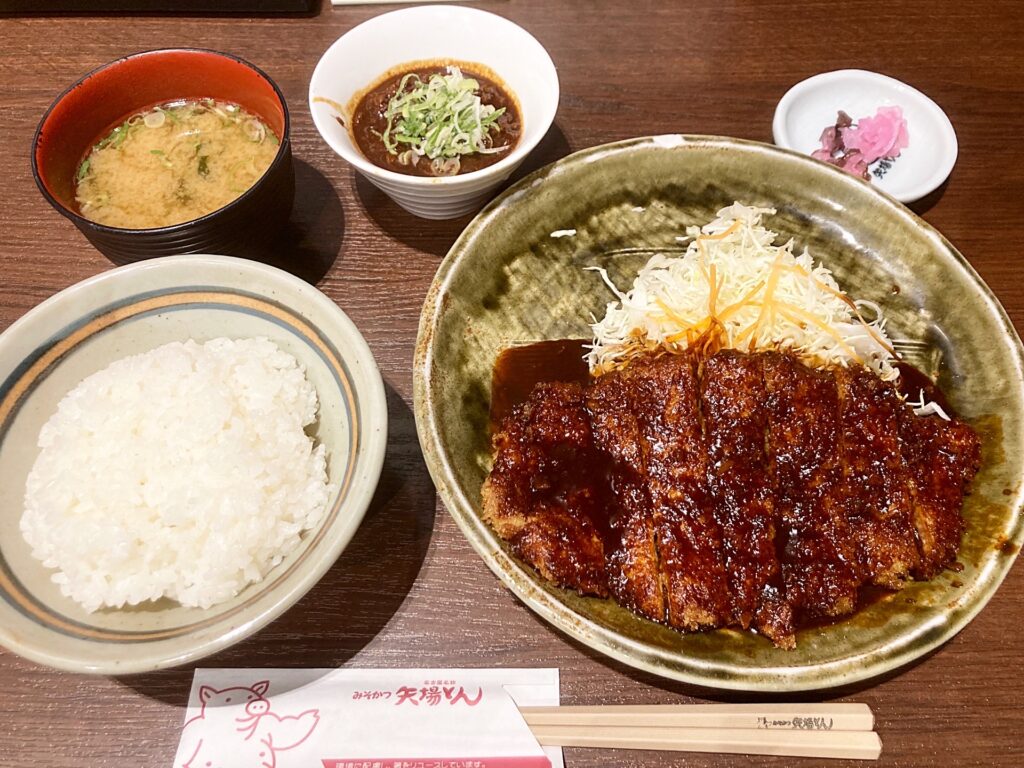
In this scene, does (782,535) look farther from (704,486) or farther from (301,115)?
(301,115)

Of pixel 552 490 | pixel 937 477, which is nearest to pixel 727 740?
pixel 552 490

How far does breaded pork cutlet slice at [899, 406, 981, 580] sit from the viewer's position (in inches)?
77.4

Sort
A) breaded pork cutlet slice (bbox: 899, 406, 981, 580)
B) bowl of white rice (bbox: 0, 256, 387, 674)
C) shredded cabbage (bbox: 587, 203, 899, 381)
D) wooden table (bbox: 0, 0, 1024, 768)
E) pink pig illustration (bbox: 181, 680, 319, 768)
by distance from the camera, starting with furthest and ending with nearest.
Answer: shredded cabbage (bbox: 587, 203, 899, 381)
breaded pork cutlet slice (bbox: 899, 406, 981, 580)
wooden table (bbox: 0, 0, 1024, 768)
pink pig illustration (bbox: 181, 680, 319, 768)
bowl of white rice (bbox: 0, 256, 387, 674)

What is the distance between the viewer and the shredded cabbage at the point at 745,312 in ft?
8.04

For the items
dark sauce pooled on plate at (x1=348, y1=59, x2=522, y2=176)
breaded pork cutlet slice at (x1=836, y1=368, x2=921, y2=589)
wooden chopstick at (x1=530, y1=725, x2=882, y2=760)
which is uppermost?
dark sauce pooled on plate at (x1=348, y1=59, x2=522, y2=176)

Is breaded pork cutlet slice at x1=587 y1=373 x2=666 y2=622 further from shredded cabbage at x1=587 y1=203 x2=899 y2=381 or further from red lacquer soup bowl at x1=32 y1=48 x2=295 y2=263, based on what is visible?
red lacquer soup bowl at x1=32 y1=48 x2=295 y2=263

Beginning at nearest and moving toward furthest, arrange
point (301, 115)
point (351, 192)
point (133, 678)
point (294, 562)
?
1. point (294, 562)
2. point (133, 678)
3. point (351, 192)
4. point (301, 115)

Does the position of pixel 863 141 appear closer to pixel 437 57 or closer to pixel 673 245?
pixel 673 245

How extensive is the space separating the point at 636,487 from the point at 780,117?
197cm

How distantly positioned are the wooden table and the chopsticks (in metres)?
0.07

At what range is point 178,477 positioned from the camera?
1.84m

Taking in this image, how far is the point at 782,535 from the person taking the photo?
6.68 ft

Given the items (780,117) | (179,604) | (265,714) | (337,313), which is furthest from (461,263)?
(780,117)

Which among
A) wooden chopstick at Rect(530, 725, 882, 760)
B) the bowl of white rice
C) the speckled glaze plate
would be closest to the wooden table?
wooden chopstick at Rect(530, 725, 882, 760)
